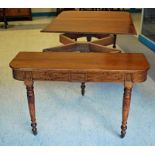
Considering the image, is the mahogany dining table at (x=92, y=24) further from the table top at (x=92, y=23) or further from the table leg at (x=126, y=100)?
the table leg at (x=126, y=100)

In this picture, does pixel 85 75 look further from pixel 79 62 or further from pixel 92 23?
pixel 92 23

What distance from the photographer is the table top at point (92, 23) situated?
7.63ft

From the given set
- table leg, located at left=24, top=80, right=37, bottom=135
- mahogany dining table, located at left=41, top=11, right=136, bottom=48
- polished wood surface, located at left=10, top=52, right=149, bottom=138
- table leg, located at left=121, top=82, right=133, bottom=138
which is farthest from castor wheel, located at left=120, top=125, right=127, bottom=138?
mahogany dining table, located at left=41, top=11, right=136, bottom=48

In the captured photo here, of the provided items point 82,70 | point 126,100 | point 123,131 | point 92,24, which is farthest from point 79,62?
point 92,24

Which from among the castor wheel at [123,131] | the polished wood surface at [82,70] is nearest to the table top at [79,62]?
the polished wood surface at [82,70]

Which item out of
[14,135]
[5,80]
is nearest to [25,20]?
[5,80]

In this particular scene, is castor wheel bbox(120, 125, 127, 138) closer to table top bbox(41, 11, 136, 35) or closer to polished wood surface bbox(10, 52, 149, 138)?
polished wood surface bbox(10, 52, 149, 138)

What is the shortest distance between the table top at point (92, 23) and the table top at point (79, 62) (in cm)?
65

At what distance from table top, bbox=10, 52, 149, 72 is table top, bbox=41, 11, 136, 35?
0.65 m

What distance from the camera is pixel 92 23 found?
262cm

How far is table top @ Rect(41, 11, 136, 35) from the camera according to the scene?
2326mm

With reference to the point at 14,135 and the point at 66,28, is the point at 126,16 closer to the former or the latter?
the point at 66,28

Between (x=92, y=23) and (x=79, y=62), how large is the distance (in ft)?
3.84
